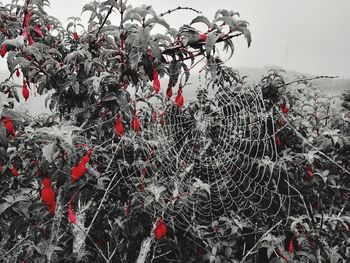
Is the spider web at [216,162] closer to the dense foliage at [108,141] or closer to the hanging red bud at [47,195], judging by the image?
the dense foliage at [108,141]

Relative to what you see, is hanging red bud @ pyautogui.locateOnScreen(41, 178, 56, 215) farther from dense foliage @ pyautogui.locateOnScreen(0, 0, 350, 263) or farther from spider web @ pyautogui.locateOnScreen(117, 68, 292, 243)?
spider web @ pyautogui.locateOnScreen(117, 68, 292, 243)

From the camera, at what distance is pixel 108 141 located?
85.6 inches

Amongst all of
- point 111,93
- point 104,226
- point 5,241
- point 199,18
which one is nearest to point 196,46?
point 199,18

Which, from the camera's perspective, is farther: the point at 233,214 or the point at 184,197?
the point at 233,214

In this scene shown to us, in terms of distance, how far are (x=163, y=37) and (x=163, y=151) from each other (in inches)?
56.7

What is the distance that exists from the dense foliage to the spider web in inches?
2.1

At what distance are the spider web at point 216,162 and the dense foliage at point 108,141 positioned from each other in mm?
54

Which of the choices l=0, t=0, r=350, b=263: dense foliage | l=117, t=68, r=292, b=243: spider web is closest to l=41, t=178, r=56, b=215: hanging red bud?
l=0, t=0, r=350, b=263: dense foliage

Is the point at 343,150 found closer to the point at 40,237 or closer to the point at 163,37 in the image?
the point at 163,37

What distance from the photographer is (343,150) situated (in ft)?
10.2

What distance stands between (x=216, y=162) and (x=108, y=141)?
48.2 inches

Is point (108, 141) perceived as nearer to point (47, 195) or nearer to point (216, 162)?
point (47, 195)

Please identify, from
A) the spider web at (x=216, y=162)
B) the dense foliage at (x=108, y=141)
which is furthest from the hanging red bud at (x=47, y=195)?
the spider web at (x=216, y=162)

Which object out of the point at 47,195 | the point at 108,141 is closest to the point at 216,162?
the point at 108,141
